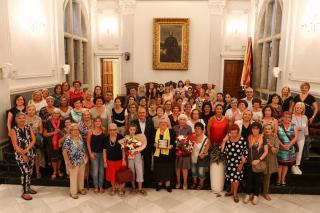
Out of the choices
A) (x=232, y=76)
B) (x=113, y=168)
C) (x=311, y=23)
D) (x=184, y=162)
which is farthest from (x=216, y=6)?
(x=113, y=168)

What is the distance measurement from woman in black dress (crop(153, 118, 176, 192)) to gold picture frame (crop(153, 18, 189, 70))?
23.0 feet

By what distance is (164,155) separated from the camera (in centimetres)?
513

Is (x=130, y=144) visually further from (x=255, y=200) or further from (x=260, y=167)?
(x=255, y=200)

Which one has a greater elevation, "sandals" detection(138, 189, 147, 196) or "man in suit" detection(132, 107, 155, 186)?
"man in suit" detection(132, 107, 155, 186)

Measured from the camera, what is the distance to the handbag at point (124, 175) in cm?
492

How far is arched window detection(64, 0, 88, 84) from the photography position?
389 inches

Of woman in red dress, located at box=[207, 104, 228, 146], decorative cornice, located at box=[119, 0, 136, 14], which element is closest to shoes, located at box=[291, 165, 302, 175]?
woman in red dress, located at box=[207, 104, 228, 146]

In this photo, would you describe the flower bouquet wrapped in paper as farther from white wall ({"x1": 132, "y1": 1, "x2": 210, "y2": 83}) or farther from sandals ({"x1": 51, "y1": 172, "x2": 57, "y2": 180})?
white wall ({"x1": 132, "y1": 1, "x2": 210, "y2": 83})

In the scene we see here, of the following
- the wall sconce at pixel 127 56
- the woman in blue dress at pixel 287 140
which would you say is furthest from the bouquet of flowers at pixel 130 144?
the wall sconce at pixel 127 56

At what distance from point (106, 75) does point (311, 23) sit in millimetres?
9298

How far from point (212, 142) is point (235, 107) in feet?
3.10

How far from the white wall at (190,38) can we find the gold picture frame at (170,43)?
0.23m

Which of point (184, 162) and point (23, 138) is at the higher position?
point (23, 138)

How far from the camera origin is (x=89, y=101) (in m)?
6.04
